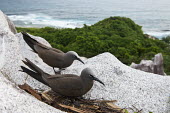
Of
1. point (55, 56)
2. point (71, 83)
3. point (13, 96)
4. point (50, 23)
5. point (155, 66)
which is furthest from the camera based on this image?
point (50, 23)

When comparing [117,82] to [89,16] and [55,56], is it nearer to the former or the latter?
[55,56]

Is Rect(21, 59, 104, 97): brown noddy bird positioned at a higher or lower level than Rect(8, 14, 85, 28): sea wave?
higher

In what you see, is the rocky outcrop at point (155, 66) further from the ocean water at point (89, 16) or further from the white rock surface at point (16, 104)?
the ocean water at point (89, 16)

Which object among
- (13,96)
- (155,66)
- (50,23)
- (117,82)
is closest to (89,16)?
(50,23)

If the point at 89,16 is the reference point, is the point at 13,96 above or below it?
above

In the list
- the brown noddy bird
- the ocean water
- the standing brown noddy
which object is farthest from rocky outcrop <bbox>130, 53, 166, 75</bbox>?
the ocean water

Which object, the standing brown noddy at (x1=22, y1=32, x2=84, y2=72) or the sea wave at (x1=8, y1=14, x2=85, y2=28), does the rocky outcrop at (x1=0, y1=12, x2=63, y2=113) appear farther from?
the sea wave at (x1=8, y1=14, x2=85, y2=28)

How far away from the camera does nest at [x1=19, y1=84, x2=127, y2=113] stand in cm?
364

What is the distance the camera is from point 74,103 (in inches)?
154

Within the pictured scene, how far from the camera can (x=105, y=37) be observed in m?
16.6

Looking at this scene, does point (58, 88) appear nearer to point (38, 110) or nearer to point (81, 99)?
point (81, 99)

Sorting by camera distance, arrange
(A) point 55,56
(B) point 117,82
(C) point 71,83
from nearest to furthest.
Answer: (C) point 71,83 < (A) point 55,56 < (B) point 117,82

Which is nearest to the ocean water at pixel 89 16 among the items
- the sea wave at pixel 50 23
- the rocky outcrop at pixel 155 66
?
the sea wave at pixel 50 23

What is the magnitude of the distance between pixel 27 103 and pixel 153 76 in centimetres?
350
